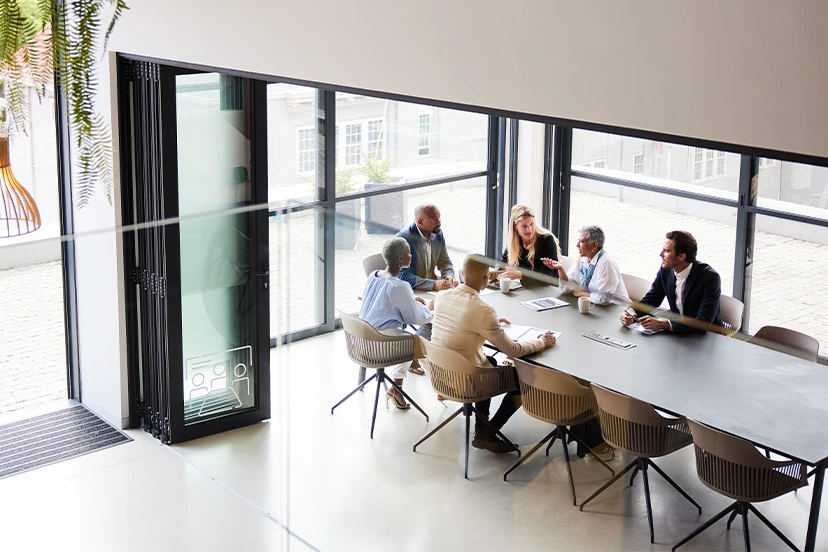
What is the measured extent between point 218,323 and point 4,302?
107 centimetres

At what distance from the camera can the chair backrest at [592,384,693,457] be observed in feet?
10.9

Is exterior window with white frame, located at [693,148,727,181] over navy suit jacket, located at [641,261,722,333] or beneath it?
over

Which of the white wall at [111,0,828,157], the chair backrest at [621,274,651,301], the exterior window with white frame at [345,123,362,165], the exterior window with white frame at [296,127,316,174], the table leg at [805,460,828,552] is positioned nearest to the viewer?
the white wall at [111,0,828,157]

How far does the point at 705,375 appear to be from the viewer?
3518 mm

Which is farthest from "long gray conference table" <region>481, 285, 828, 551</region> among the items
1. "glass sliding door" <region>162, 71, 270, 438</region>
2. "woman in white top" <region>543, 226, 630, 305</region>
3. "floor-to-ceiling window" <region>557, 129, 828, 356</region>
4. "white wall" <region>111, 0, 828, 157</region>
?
"glass sliding door" <region>162, 71, 270, 438</region>

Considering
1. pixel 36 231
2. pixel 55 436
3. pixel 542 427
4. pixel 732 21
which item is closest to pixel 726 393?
pixel 542 427

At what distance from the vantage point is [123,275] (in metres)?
5.11

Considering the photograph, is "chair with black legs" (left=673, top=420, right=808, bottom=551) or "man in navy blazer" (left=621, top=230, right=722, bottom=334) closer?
"chair with black legs" (left=673, top=420, right=808, bottom=551)

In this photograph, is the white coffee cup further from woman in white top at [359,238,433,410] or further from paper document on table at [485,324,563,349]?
woman in white top at [359,238,433,410]

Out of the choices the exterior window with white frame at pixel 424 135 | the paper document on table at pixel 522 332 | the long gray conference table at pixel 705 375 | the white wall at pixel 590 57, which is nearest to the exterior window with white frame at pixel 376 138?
the exterior window with white frame at pixel 424 135

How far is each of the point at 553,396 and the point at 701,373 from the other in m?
0.63

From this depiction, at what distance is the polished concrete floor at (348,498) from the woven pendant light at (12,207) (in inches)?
46.2

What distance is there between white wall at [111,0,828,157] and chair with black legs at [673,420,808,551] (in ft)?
3.79

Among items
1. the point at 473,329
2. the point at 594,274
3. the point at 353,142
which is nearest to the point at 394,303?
the point at 473,329
